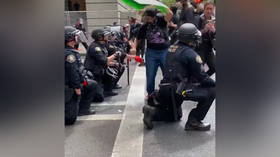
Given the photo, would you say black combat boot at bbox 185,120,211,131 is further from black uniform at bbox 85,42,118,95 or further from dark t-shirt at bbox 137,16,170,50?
black uniform at bbox 85,42,118,95

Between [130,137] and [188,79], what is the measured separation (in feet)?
3.48

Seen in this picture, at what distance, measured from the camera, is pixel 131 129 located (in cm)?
448

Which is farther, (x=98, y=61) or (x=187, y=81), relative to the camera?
(x=98, y=61)

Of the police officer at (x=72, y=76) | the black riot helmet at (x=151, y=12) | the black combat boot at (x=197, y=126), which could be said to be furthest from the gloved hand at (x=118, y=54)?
the black combat boot at (x=197, y=126)

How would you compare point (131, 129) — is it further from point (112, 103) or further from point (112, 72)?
point (112, 72)

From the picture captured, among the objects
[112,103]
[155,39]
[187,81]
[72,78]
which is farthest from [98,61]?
[187,81]

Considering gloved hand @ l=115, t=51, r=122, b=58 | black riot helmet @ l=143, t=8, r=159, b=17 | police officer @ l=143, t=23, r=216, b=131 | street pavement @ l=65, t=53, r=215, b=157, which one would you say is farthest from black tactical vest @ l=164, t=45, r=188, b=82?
gloved hand @ l=115, t=51, r=122, b=58

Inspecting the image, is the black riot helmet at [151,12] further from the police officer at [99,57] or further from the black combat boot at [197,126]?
the black combat boot at [197,126]

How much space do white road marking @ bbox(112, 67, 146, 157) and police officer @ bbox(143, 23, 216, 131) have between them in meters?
0.27

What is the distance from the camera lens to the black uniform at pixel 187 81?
4060 millimetres
